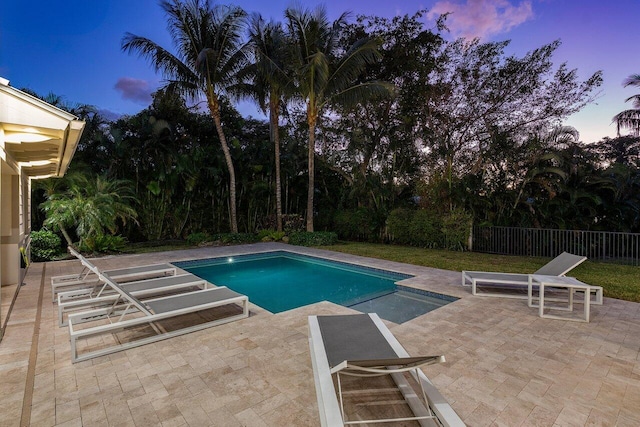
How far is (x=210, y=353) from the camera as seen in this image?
3.75 metres

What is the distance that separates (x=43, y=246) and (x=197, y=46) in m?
9.45

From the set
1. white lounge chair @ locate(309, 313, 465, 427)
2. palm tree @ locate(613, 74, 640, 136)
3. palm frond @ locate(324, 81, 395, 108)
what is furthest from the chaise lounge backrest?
palm tree @ locate(613, 74, 640, 136)

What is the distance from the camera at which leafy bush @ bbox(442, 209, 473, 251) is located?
11.9m

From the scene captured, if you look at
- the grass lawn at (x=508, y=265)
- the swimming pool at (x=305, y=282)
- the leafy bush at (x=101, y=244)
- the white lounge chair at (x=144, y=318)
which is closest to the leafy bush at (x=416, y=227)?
the grass lawn at (x=508, y=265)

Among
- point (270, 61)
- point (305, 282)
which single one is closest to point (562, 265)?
point (305, 282)

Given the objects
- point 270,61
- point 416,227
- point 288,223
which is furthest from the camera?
point 288,223

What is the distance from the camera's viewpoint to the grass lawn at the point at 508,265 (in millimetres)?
6707

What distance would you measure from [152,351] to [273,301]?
9.99 feet

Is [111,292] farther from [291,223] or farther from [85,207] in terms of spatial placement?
[291,223]

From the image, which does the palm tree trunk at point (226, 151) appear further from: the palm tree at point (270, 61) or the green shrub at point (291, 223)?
the green shrub at point (291, 223)

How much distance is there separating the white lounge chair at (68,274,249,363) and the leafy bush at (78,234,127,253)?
23.9 feet

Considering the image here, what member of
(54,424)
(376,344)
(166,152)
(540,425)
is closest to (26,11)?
(166,152)

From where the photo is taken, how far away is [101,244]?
11.2 metres

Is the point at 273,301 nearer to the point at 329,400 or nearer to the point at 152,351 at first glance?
the point at 152,351
